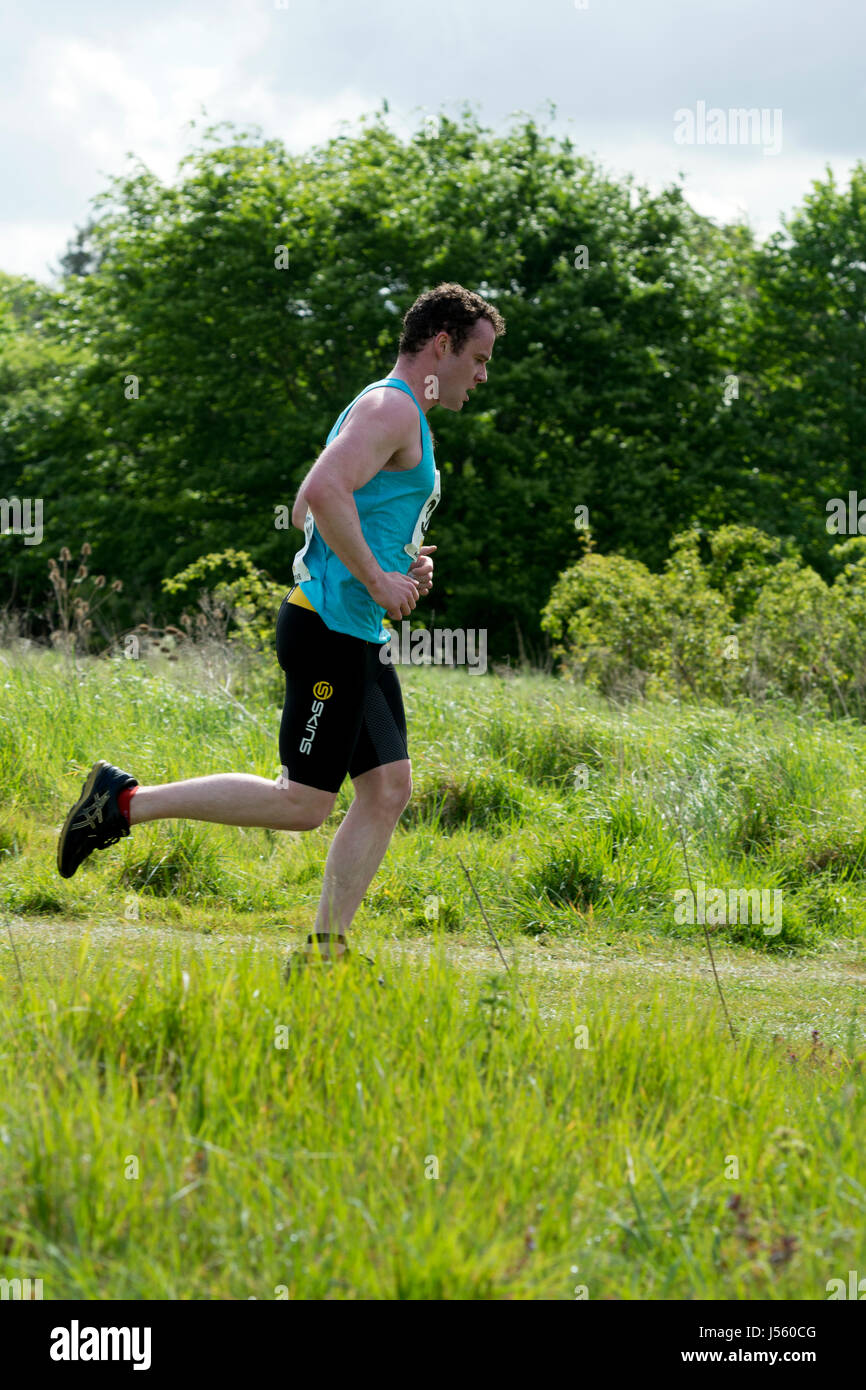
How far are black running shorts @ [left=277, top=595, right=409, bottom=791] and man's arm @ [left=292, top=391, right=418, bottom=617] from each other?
0.26 meters

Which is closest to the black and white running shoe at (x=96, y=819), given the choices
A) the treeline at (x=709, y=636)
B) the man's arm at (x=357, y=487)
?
the man's arm at (x=357, y=487)

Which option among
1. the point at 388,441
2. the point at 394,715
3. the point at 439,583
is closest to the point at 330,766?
the point at 394,715

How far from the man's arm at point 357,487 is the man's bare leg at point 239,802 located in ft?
2.28

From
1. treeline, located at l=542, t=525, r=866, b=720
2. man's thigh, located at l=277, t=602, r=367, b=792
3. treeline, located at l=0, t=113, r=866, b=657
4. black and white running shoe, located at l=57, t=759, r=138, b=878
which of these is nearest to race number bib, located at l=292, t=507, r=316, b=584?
man's thigh, located at l=277, t=602, r=367, b=792

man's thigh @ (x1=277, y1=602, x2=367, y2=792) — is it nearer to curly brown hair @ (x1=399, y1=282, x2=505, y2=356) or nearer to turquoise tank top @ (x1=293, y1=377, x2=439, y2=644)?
turquoise tank top @ (x1=293, y1=377, x2=439, y2=644)

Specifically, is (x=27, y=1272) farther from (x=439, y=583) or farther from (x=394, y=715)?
(x=439, y=583)

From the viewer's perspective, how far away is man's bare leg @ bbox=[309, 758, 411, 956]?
4.09 m

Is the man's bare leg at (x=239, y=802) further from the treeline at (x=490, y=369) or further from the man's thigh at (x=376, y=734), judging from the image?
the treeline at (x=490, y=369)

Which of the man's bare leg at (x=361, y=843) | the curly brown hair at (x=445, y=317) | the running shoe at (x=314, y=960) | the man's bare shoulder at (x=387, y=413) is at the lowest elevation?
the running shoe at (x=314, y=960)

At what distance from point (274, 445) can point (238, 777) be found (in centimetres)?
2263

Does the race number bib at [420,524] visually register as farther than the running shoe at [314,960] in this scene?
Yes

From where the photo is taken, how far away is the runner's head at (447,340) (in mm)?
4152

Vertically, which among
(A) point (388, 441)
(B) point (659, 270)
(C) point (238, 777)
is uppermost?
(B) point (659, 270)

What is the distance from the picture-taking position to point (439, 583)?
83.2ft
